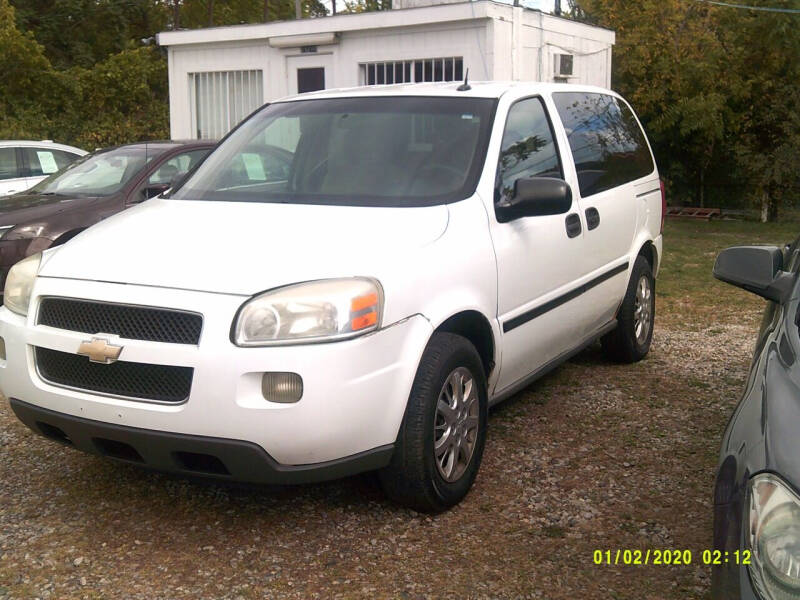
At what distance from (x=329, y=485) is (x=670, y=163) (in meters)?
14.4

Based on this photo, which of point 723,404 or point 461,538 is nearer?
point 461,538

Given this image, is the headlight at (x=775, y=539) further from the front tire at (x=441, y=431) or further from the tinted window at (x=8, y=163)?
the tinted window at (x=8, y=163)

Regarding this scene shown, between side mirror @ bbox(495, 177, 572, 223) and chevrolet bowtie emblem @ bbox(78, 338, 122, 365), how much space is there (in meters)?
1.80

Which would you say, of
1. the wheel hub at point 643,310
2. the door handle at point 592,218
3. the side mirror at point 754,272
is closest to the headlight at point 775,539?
the side mirror at point 754,272

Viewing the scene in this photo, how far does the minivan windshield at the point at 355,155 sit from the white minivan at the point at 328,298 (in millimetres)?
12

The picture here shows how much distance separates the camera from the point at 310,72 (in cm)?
1380

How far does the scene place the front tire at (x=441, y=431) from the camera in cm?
359

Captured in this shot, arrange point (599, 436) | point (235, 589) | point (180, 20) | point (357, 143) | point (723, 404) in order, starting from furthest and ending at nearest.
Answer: point (180, 20) → point (723, 404) → point (599, 436) → point (357, 143) → point (235, 589)

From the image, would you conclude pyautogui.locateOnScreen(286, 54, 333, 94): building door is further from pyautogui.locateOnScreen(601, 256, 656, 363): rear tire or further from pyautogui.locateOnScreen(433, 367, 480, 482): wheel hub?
pyautogui.locateOnScreen(433, 367, 480, 482): wheel hub

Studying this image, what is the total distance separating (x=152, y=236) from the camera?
3.81m

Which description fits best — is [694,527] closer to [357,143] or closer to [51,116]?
[357,143]

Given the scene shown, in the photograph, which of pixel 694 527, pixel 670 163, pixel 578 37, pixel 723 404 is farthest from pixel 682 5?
pixel 694 527

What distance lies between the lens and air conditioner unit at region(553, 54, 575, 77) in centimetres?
1299

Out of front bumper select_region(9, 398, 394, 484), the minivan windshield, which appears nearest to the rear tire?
the minivan windshield
